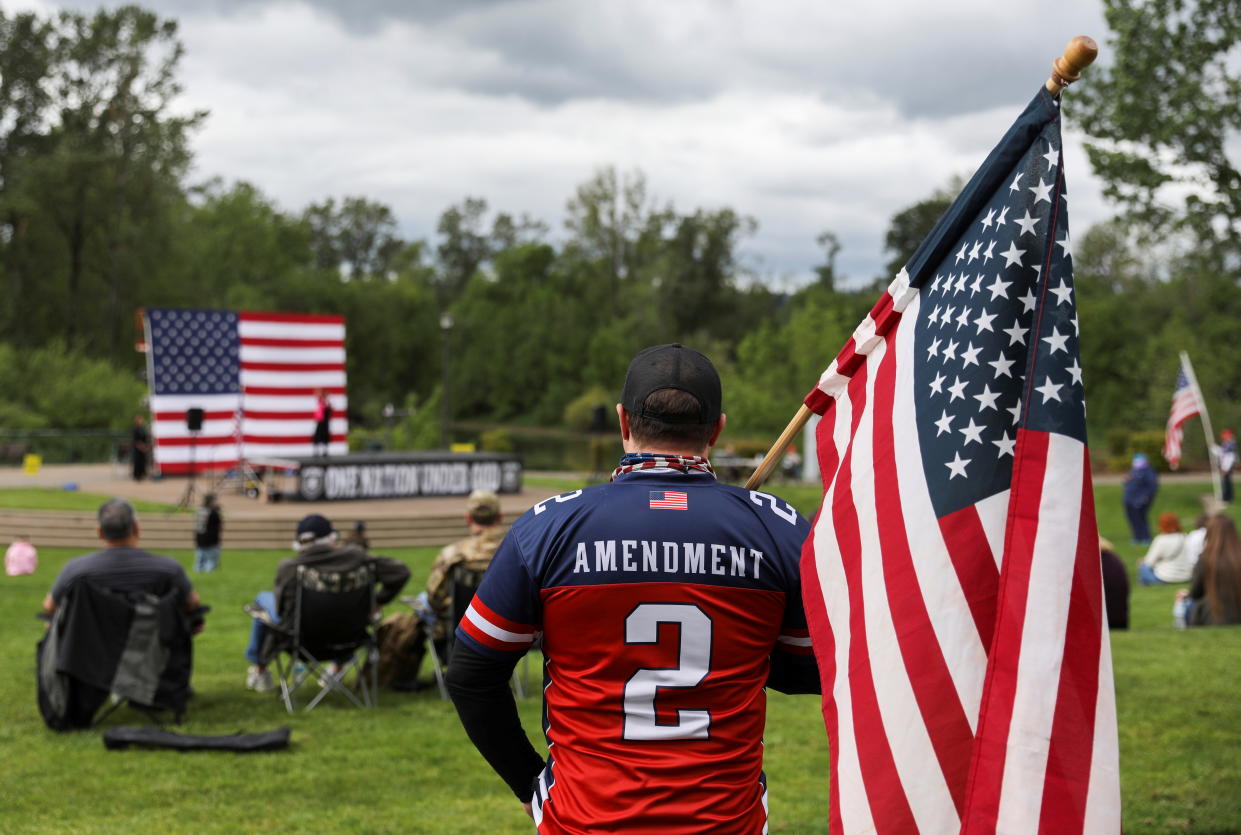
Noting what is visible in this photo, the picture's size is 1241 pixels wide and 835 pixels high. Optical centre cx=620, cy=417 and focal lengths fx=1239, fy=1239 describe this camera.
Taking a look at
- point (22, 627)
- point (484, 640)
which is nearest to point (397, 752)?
point (484, 640)

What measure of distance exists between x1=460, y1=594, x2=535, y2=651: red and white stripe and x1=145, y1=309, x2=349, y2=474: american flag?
25035 mm

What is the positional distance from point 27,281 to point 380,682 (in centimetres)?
A: 4983

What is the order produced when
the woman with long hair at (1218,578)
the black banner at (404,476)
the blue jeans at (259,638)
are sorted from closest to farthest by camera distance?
the blue jeans at (259,638) < the woman with long hair at (1218,578) < the black banner at (404,476)

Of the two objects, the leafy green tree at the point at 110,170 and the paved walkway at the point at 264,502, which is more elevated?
the leafy green tree at the point at 110,170

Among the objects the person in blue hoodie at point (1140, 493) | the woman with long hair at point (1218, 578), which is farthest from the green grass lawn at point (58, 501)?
the woman with long hair at point (1218, 578)

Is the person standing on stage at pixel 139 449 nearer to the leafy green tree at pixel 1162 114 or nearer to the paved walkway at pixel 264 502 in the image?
the paved walkway at pixel 264 502

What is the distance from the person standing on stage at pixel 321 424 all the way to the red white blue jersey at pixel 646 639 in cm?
2550

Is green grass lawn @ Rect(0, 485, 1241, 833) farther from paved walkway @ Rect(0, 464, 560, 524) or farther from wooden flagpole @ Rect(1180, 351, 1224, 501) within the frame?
wooden flagpole @ Rect(1180, 351, 1224, 501)

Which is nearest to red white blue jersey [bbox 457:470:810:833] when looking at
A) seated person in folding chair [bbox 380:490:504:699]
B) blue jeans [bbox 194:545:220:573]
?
seated person in folding chair [bbox 380:490:504:699]

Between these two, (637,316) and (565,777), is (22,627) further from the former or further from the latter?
(637,316)

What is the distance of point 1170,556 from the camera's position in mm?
16188

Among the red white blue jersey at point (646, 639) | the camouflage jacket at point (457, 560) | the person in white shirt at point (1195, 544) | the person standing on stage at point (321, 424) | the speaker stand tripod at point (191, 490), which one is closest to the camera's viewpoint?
the red white blue jersey at point (646, 639)

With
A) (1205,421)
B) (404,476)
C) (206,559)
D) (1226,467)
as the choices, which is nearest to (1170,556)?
(1205,421)

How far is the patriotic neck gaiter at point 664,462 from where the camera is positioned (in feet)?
8.60
